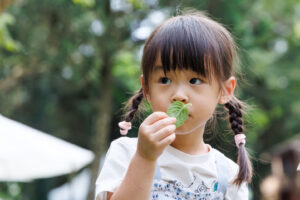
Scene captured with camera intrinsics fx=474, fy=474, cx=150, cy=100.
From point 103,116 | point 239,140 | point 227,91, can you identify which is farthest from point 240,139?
point 103,116

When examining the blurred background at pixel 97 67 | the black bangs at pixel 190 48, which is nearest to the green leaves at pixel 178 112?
the black bangs at pixel 190 48

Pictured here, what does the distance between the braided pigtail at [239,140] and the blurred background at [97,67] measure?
196 inches

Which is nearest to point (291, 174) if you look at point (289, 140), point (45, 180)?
point (289, 140)

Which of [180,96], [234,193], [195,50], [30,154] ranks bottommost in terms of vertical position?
[30,154]

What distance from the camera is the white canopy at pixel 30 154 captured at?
682cm

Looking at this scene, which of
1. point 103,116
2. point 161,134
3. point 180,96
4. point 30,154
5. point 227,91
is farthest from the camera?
point 103,116

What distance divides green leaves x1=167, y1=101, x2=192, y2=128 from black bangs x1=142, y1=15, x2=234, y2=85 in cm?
14

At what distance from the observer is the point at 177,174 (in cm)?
165

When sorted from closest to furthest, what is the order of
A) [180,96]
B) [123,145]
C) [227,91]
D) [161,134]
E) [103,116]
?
[161,134], [180,96], [123,145], [227,91], [103,116]

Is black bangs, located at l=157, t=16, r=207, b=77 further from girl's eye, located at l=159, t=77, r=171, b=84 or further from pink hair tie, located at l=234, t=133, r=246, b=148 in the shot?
pink hair tie, located at l=234, t=133, r=246, b=148

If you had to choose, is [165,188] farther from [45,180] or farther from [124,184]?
[45,180]

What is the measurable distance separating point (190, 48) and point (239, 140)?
0.45 metres

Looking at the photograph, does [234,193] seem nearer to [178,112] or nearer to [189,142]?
[189,142]

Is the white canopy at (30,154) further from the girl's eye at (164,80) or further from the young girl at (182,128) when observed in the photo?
the girl's eye at (164,80)
